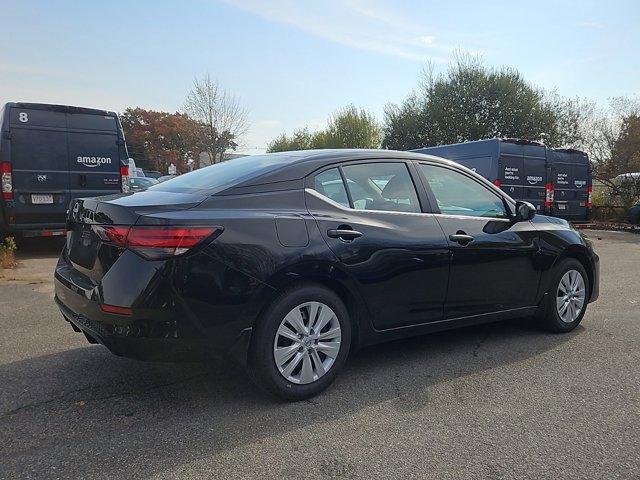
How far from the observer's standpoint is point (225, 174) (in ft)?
12.4

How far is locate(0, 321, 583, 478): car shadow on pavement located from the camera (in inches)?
107

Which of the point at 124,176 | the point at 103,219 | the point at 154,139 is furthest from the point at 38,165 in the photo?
the point at 154,139

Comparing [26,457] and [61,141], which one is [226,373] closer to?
[26,457]

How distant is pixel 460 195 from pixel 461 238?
445 mm

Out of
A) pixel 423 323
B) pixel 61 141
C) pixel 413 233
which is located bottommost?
pixel 423 323

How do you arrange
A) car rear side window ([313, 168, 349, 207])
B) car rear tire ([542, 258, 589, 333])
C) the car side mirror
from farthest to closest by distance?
car rear tire ([542, 258, 589, 333]) → the car side mirror → car rear side window ([313, 168, 349, 207])

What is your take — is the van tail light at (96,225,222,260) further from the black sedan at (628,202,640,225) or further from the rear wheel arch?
the black sedan at (628,202,640,225)

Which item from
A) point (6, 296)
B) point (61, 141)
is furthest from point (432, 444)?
point (61, 141)

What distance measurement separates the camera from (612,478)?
2580 mm

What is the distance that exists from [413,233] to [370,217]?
0.36m

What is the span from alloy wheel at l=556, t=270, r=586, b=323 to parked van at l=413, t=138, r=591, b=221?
752 centimetres

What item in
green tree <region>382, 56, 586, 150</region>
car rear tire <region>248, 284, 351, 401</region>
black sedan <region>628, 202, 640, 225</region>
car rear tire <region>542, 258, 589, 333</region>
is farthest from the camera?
green tree <region>382, 56, 586, 150</region>

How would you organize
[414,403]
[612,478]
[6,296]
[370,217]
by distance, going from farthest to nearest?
[6,296] → [370,217] → [414,403] → [612,478]

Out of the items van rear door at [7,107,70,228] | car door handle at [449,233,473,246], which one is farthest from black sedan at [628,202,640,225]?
van rear door at [7,107,70,228]
